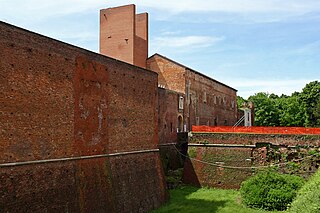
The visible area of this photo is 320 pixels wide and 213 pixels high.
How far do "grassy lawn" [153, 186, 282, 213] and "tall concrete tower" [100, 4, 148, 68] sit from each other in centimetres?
1153

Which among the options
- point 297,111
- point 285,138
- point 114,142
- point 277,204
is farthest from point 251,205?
point 297,111

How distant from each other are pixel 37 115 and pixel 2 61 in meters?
2.19

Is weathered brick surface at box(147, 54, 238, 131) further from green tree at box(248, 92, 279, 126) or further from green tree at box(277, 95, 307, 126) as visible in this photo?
green tree at box(277, 95, 307, 126)

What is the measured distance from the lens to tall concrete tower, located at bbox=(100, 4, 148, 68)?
2754cm

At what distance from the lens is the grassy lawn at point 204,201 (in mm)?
17706

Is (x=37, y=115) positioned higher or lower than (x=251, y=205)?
higher

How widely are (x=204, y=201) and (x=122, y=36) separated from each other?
14821 mm

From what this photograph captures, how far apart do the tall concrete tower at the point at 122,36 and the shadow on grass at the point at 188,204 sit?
38.5ft

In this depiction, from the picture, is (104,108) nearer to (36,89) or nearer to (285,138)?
(36,89)

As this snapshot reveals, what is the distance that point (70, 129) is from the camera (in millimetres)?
13633

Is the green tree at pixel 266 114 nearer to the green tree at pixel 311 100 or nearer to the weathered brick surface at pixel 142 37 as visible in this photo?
the green tree at pixel 311 100

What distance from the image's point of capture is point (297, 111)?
51.3m

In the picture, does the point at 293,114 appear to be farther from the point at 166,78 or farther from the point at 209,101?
the point at 166,78

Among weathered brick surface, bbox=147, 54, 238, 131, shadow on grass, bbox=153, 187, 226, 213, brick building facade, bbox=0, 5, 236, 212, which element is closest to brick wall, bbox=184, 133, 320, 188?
shadow on grass, bbox=153, 187, 226, 213
